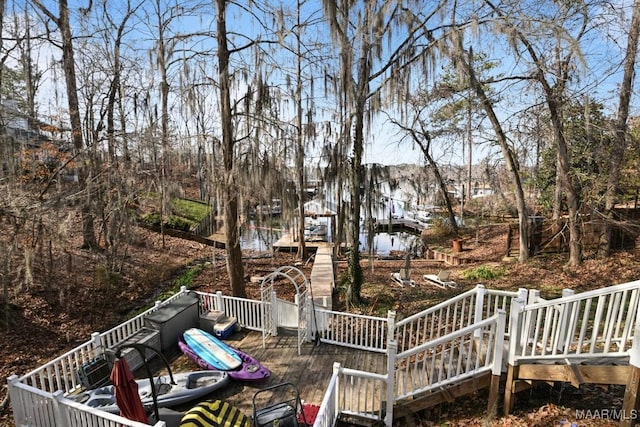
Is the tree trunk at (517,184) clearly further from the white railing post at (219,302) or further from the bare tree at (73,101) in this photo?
the bare tree at (73,101)

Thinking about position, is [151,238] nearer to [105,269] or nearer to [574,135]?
[105,269]

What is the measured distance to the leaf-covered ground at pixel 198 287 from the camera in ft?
14.5

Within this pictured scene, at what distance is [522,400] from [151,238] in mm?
14304

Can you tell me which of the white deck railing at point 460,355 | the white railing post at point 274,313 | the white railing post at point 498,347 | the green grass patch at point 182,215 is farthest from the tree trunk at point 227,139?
the green grass patch at point 182,215

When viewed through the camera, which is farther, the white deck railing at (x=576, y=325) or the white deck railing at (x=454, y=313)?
the white deck railing at (x=454, y=313)

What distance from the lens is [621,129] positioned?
860 cm

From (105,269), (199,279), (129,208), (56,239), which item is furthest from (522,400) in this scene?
(129,208)

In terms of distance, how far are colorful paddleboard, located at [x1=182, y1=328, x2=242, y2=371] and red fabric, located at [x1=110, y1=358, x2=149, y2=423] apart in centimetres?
186

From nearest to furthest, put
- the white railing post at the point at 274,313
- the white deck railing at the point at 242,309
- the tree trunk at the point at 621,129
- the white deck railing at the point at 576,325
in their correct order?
1. the white deck railing at the point at 576,325
2. the white railing post at the point at 274,313
3. the white deck railing at the point at 242,309
4. the tree trunk at the point at 621,129

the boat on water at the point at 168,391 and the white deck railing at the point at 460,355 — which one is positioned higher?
the white deck railing at the point at 460,355

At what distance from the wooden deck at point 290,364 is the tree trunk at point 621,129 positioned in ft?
26.0

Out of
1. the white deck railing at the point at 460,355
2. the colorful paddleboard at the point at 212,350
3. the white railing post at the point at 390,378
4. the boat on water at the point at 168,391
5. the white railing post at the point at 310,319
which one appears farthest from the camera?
the white railing post at the point at 310,319

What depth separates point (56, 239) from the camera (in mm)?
6348

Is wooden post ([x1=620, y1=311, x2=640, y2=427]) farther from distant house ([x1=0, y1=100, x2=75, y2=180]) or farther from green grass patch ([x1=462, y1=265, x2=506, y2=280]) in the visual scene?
distant house ([x1=0, y1=100, x2=75, y2=180])
